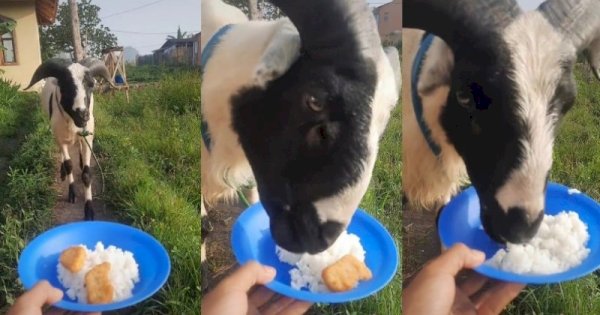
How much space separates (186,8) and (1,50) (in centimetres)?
64

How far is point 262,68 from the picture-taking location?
82.9 inches

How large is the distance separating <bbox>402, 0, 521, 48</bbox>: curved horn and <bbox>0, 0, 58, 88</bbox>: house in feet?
4.25

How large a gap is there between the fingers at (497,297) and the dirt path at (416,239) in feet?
0.83

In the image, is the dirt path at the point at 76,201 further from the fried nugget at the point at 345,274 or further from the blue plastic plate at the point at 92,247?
the fried nugget at the point at 345,274

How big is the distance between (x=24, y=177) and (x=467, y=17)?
1.58 meters

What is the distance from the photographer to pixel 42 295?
2.13 meters

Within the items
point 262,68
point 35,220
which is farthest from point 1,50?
point 262,68

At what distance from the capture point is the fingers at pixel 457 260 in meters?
A: 2.38

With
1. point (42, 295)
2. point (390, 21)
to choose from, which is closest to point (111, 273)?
point (42, 295)

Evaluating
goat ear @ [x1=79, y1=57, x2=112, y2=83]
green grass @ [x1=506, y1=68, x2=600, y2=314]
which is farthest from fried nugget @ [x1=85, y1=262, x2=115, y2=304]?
green grass @ [x1=506, y1=68, x2=600, y2=314]

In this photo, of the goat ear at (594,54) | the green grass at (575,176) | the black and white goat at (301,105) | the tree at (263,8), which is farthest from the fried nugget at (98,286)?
the goat ear at (594,54)

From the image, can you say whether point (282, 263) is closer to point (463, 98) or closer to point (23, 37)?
point (463, 98)

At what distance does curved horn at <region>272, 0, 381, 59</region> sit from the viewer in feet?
6.79

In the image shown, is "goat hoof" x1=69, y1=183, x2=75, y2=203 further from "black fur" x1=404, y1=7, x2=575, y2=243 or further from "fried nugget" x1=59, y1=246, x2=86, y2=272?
"black fur" x1=404, y1=7, x2=575, y2=243
